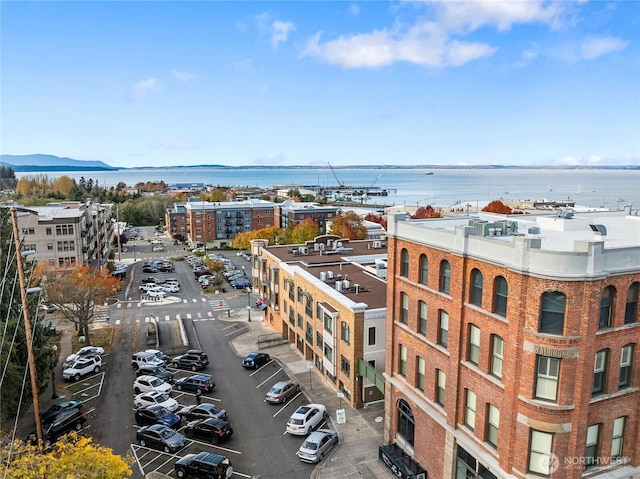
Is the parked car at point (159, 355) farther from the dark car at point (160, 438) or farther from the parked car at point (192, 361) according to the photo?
the dark car at point (160, 438)

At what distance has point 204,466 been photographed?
2878 centimetres

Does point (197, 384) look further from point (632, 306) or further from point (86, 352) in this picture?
point (632, 306)

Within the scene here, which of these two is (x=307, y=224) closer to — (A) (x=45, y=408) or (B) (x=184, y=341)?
(B) (x=184, y=341)

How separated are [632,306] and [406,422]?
51.8 ft

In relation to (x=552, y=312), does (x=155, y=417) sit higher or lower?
lower

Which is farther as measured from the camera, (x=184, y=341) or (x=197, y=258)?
(x=197, y=258)

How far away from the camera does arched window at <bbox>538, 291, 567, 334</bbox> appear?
19969mm

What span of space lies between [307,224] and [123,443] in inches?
3348

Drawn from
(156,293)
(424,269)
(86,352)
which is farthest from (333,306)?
(156,293)

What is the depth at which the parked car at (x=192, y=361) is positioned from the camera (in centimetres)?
4656

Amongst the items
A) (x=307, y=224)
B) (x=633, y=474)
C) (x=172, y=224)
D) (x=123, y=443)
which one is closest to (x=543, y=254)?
(x=633, y=474)

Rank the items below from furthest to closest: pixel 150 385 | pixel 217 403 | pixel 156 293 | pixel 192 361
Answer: pixel 156 293
pixel 192 361
pixel 150 385
pixel 217 403

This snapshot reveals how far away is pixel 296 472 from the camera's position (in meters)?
30.0

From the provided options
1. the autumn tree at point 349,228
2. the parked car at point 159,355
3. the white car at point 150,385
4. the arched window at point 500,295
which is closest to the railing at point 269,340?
the parked car at point 159,355
